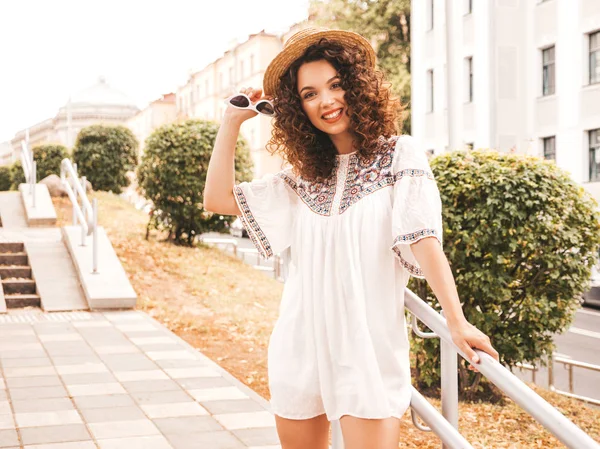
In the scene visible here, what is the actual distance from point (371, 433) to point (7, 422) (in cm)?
326

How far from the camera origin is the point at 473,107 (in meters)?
26.2

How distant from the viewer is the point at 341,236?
2223 mm

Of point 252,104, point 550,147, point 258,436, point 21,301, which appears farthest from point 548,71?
point 252,104

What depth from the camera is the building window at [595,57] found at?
21.4 metres

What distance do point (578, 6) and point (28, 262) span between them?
17816 mm

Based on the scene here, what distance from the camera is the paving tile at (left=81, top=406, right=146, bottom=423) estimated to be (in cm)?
477

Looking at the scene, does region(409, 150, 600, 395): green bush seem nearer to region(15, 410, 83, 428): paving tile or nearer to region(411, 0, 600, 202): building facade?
region(15, 410, 83, 428): paving tile

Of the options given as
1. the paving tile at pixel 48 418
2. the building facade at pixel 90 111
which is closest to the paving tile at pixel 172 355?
the paving tile at pixel 48 418

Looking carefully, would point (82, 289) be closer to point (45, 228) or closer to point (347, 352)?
point (45, 228)

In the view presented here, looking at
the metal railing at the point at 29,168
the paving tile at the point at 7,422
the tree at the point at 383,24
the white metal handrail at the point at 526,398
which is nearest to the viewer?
the white metal handrail at the point at 526,398

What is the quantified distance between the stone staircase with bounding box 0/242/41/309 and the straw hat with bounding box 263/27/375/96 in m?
7.40

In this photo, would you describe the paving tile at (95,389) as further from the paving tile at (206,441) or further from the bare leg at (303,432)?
the bare leg at (303,432)

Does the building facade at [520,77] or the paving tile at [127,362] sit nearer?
the paving tile at [127,362]

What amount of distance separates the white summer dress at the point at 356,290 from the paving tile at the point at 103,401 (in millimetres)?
3092
